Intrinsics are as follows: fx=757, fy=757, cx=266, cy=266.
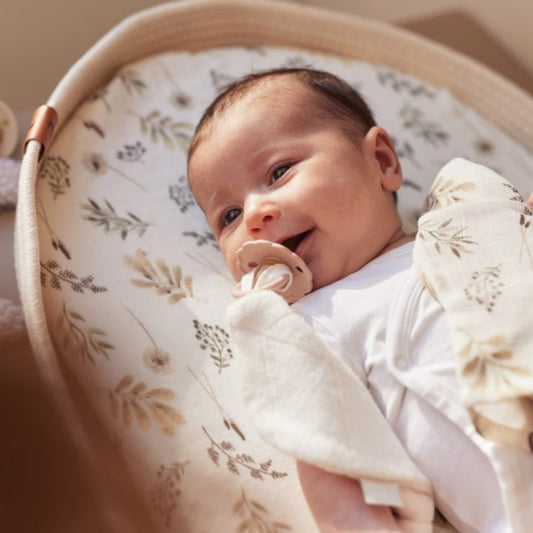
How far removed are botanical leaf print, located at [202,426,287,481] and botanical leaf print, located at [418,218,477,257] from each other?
34 cm

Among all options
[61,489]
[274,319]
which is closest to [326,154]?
[274,319]

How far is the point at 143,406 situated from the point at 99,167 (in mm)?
444

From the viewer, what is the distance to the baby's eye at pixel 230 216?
107 centimetres

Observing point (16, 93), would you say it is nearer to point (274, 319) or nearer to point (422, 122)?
point (422, 122)

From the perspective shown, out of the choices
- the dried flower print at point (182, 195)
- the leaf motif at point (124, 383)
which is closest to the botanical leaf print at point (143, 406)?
the leaf motif at point (124, 383)

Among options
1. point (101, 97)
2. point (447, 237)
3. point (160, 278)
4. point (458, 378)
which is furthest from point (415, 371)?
point (101, 97)

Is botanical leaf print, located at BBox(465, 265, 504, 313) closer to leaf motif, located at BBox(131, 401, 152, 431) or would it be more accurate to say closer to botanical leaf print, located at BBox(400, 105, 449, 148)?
leaf motif, located at BBox(131, 401, 152, 431)

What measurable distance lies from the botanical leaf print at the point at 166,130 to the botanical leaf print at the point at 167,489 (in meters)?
0.58

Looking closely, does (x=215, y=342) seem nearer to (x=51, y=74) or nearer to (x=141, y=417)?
(x=141, y=417)

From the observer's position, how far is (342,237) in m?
1.00

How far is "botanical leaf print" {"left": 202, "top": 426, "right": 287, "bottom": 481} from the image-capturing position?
0.91m

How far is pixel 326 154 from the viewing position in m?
1.03

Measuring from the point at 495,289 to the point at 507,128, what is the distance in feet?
2.40

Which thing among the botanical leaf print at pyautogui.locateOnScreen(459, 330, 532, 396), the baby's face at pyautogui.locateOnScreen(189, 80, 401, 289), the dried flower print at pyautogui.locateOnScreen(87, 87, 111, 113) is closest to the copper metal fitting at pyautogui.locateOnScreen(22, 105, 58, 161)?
the dried flower print at pyautogui.locateOnScreen(87, 87, 111, 113)
